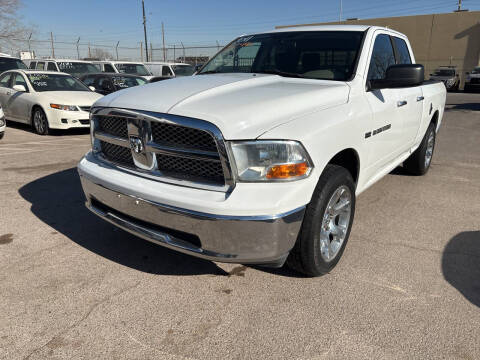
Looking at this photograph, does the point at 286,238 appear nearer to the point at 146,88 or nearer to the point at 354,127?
the point at 354,127

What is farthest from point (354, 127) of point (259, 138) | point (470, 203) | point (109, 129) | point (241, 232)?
point (470, 203)

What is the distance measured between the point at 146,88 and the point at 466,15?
3729 cm

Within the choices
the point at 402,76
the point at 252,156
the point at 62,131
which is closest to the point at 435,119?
the point at 402,76

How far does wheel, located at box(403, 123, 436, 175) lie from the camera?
5270 millimetres

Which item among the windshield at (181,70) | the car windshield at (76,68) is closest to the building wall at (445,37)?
the windshield at (181,70)

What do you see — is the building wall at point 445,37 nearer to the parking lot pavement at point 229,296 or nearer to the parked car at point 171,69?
the parked car at point 171,69

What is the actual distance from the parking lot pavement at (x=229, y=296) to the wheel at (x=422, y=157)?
4.32 feet

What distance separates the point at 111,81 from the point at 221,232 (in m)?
10.4

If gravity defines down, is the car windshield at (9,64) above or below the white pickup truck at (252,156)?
above

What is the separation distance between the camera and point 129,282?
2.75 metres

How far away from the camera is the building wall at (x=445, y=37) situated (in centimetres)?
3222

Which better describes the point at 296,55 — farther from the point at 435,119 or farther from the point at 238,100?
the point at 435,119

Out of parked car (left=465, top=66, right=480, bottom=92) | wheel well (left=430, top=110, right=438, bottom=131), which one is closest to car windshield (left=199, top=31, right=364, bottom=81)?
wheel well (left=430, top=110, right=438, bottom=131)

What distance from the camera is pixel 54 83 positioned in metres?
9.57
